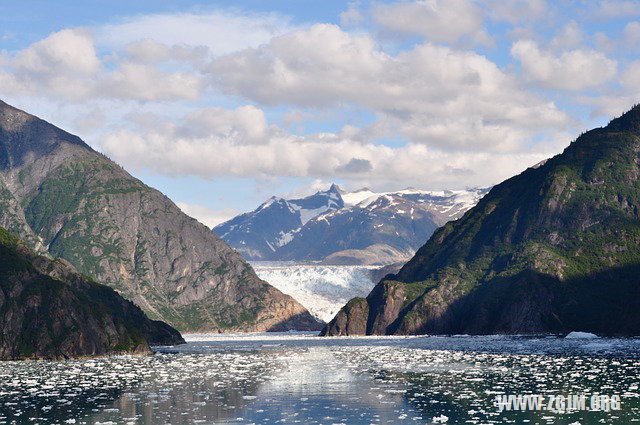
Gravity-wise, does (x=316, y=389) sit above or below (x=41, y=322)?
below

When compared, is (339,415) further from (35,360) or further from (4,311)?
(4,311)

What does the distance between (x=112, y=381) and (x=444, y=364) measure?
50567 mm

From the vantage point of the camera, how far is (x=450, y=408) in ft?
275

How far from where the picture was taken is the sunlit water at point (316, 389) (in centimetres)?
8094

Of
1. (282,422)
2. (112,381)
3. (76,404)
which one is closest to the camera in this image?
(282,422)

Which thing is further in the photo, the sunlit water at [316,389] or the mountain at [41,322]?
the mountain at [41,322]

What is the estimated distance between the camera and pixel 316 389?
104 m

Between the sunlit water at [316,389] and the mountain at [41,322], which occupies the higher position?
the mountain at [41,322]

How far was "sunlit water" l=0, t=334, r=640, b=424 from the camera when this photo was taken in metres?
80.9

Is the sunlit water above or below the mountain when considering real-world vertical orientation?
below

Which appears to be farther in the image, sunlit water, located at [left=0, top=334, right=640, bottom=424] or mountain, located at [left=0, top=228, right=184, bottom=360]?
mountain, located at [left=0, top=228, right=184, bottom=360]

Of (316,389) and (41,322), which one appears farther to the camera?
(41,322)

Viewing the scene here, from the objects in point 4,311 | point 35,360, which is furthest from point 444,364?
point 4,311

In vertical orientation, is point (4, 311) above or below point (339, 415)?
above
